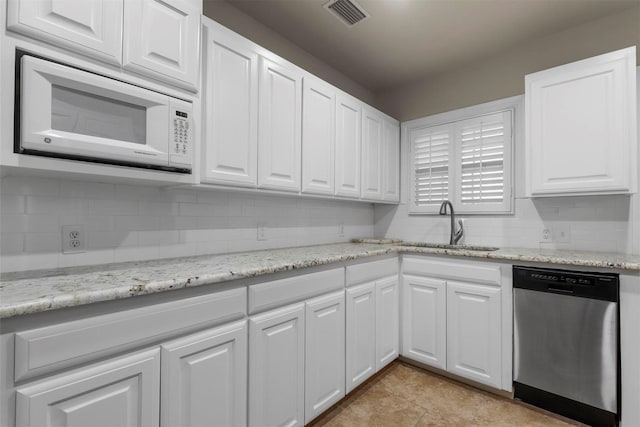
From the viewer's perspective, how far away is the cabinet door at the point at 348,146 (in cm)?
246

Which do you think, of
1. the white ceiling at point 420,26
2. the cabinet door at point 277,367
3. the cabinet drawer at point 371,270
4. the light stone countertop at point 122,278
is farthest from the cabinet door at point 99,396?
the white ceiling at point 420,26

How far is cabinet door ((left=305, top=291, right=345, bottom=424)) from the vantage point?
1.68 m

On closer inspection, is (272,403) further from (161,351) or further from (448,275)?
(448,275)

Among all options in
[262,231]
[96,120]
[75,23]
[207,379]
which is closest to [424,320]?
[262,231]

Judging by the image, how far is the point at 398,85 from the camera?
11.0 feet

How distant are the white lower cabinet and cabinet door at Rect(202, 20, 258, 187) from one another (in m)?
1.52

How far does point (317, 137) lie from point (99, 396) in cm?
185

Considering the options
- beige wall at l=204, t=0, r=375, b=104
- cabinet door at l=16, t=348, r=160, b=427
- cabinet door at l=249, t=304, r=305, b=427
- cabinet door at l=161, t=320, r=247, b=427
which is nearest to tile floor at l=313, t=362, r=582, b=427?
cabinet door at l=249, t=304, r=305, b=427

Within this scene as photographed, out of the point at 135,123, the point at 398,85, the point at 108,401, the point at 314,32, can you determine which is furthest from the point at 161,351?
the point at 398,85

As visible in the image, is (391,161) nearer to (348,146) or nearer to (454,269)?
(348,146)

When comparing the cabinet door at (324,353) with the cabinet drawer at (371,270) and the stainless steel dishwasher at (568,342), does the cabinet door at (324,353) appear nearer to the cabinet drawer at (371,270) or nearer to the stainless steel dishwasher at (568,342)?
the cabinet drawer at (371,270)

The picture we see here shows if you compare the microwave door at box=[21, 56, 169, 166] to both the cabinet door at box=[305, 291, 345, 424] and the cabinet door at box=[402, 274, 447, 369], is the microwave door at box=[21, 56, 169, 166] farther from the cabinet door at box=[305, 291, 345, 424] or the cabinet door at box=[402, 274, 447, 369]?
the cabinet door at box=[402, 274, 447, 369]

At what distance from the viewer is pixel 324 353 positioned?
69.8 inches

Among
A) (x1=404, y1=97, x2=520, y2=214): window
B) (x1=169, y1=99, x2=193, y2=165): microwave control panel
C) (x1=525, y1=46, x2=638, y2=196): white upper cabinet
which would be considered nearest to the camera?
(x1=169, y1=99, x2=193, y2=165): microwave control panel
